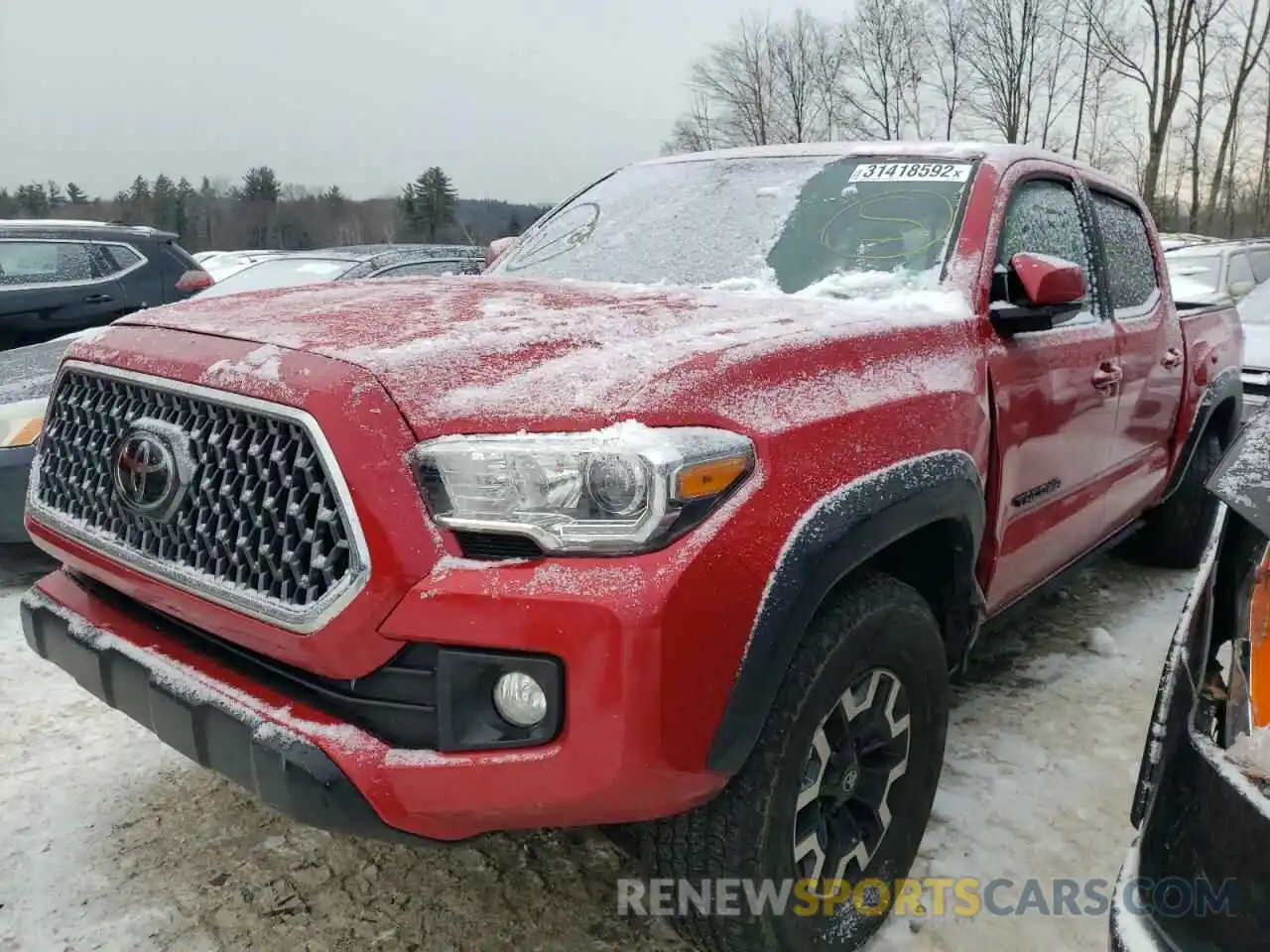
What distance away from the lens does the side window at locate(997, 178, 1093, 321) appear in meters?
2.78

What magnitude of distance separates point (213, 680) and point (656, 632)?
88 centimetres

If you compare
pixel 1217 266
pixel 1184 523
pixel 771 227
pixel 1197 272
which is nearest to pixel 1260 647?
pixel 771 227

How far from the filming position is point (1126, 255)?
11.9 feet

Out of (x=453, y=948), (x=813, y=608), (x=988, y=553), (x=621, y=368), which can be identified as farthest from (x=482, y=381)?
(x=988, y=553)

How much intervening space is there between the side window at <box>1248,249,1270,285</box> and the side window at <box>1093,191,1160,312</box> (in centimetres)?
813

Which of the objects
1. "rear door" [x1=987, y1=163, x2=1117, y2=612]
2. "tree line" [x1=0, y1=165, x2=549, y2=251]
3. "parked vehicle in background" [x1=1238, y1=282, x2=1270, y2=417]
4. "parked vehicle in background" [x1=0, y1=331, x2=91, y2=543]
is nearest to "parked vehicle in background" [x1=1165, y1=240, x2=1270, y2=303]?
"parked vehicle in background" [x1=1238, y1=282, x2=1270, y2=417]

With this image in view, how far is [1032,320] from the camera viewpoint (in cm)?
250

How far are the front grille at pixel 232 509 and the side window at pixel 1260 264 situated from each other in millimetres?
11603

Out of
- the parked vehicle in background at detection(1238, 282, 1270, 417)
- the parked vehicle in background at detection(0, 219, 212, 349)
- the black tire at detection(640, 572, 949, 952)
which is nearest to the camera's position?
the black tire at detection(640, 572, 949, 952)

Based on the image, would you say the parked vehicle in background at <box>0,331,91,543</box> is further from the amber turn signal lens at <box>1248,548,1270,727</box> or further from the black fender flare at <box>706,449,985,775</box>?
the amber turn signal lens at <box>1248,548,1270,727</box>

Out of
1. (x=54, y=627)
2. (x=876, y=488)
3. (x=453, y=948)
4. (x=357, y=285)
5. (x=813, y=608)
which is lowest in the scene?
(x=453, y=948)

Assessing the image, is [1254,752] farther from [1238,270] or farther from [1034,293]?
[1238,270]

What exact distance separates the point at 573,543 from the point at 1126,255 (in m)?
2.98

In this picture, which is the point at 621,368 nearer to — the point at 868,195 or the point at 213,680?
the point at 213,680
